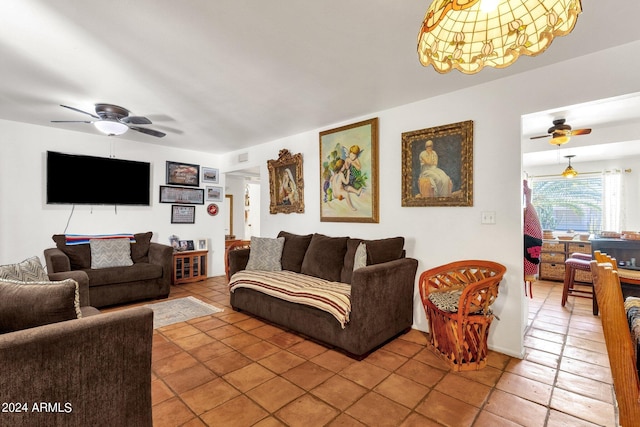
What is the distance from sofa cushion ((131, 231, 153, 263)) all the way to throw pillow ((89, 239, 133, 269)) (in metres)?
0.16

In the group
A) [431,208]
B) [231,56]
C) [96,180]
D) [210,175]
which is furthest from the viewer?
[210,175]

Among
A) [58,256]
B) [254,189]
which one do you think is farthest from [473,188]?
[254,189]

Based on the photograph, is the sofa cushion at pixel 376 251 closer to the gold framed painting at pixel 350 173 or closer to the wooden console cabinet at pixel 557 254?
the gold framed painting at pixel 350 173

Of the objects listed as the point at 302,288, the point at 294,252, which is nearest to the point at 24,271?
the point at 302,288

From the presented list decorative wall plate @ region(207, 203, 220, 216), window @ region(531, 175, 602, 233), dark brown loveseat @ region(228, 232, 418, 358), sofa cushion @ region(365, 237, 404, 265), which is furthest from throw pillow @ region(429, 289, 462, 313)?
window @ region(531, 175, 602, 233)

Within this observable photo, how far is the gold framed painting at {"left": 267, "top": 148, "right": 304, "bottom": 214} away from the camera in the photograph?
4273 mm

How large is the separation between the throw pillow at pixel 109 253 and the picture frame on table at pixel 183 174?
1.43m

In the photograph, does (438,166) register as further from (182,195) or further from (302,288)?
(182,195)

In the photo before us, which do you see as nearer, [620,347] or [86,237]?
[620,347]

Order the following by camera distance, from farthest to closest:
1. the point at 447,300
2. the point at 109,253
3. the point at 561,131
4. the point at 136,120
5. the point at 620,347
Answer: the point at 109,253 < the point at 561,131 < the point at 136,120 < the point at 447,300 < the point at 620,347

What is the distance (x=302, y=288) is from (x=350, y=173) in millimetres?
1573

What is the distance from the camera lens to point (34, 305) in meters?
1.21

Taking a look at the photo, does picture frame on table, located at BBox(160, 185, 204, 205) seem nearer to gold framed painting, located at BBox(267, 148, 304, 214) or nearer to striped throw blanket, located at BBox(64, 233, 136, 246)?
striped throw blanket, located at BBox(64, 233, 136, 246)

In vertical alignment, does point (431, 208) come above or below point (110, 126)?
below
